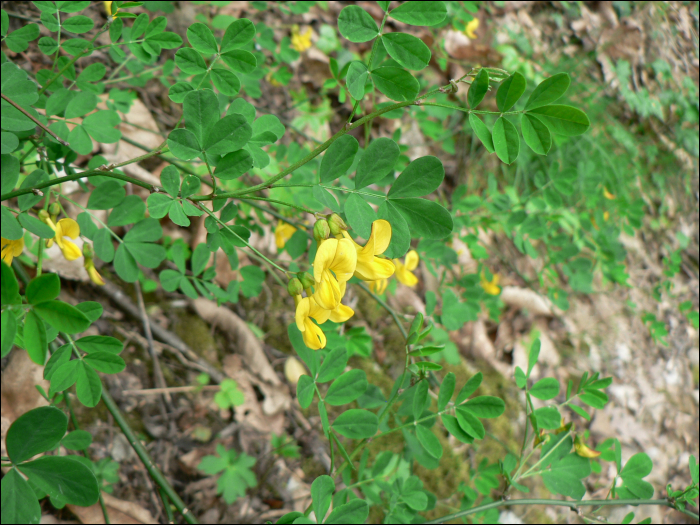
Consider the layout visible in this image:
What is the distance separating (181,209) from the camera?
72 centimetres

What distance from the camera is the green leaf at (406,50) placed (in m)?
0.70

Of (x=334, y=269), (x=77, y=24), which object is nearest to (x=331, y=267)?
(x=334, y=269)

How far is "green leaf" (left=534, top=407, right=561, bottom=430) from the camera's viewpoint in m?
1.08

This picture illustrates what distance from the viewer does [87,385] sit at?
0.81 metres

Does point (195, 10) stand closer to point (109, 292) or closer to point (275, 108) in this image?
point (275, 108)

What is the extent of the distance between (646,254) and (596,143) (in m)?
1.29

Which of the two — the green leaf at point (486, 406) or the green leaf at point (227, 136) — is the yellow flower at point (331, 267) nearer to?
the green leaf at point (227, 136)

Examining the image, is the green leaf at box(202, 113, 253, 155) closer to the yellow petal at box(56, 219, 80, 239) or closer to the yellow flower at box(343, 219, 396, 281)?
the yellow flower at box(343, 219, 396, 281)

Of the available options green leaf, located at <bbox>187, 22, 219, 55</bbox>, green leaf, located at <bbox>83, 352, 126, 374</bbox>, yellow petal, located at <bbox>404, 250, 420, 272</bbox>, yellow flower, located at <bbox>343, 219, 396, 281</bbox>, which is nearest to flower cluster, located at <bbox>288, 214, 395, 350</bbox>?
yellow flower, located at <bbox>343, 219, 396, 281</bbox>

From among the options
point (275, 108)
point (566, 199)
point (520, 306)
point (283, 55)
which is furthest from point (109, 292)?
point (566, 199)

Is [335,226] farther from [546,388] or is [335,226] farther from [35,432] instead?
[546,388]

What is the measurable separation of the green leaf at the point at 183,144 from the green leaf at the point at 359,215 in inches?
9.9

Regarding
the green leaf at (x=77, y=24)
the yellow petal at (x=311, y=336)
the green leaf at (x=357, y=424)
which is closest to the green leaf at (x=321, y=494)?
the green leaf at (x=357, y=424)

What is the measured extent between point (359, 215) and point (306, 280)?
16 cm
